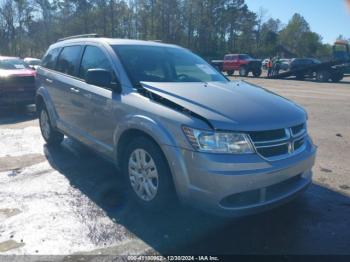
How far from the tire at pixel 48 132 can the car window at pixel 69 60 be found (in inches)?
40.8

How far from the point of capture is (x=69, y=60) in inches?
221

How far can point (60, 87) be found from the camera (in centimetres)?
562

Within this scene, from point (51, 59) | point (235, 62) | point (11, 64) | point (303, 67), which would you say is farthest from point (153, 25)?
point (51, 59)

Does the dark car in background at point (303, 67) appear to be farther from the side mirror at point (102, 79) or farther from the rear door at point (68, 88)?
the side mirror at point (102, 79)

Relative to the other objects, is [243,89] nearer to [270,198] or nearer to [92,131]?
[270,198]

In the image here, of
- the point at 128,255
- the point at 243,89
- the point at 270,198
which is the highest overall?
the point at 243,89

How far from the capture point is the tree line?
60.9 meters

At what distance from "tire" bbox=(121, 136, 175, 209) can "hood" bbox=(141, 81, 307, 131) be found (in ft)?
1.84

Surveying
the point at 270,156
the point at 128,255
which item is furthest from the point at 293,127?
the point at 128,255

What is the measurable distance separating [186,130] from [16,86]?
842 centimetres

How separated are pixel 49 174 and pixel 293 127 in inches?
136

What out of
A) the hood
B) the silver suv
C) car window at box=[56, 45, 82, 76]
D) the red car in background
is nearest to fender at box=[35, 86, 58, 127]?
car window at box=[56, 45, 82, 76]

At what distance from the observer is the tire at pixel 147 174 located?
3.62 metres

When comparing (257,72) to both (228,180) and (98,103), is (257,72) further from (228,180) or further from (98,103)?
(228,180)
